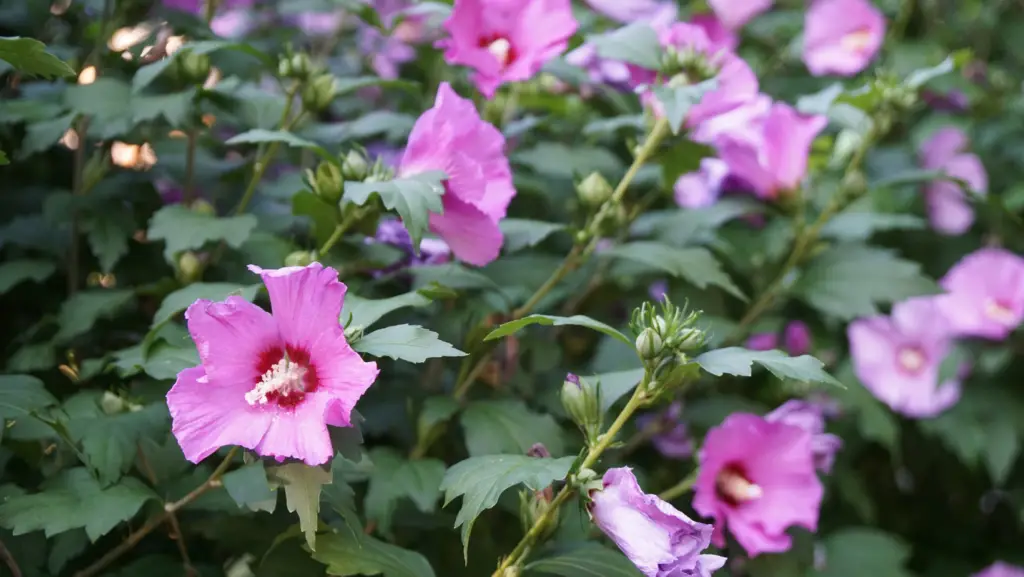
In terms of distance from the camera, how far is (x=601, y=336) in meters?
1.38

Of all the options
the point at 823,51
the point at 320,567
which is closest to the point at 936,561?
the point at 823,51

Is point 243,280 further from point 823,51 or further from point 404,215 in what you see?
point 823,51

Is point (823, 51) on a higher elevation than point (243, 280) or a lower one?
lower

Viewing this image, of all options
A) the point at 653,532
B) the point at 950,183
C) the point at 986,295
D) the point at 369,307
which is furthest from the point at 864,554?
the point at 369,307

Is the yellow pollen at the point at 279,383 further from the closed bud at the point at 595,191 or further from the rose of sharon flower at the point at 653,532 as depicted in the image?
the closed bud at the point at 595,191

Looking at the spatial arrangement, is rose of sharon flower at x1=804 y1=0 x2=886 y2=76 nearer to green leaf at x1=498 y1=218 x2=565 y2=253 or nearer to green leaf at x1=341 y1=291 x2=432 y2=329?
green leaf at x1=498 y1=218 x2=565 y2=253

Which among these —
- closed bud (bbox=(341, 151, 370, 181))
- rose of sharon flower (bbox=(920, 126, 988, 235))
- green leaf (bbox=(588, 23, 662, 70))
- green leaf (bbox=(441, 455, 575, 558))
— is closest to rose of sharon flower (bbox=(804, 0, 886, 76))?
rose of sharon flower (bbox=(920, 126, 988, 235))

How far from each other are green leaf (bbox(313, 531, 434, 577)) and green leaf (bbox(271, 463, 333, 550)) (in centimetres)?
7

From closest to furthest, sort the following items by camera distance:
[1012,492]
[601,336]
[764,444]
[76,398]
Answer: [76,398] < [764,444] < [601,336] < [1012,492]

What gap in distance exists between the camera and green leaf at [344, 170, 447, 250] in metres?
0.79

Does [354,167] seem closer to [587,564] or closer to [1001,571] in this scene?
→ [587,564]

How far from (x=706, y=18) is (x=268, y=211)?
853 mm

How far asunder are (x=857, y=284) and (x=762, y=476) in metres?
0.37

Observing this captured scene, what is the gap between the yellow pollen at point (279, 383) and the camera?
0.72 metres
